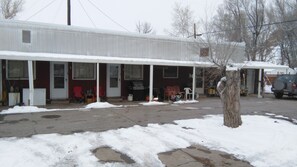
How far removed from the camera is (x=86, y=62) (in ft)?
40.0

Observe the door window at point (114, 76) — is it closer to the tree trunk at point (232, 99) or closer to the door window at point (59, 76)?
the door window at point (59, 76)

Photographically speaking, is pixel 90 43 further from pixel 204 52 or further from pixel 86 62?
pixel 204 52

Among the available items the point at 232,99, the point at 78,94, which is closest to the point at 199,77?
the point at 78,94

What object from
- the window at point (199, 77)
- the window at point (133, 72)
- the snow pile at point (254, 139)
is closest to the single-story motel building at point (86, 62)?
the window at point (133, 72)

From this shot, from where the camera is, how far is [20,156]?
5156 millimetres

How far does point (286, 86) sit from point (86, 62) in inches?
511

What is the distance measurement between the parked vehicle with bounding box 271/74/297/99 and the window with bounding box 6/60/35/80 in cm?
Answer: 1543

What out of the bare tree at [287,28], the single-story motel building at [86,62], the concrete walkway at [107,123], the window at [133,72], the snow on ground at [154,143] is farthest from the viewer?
the bare tree at [287,28]

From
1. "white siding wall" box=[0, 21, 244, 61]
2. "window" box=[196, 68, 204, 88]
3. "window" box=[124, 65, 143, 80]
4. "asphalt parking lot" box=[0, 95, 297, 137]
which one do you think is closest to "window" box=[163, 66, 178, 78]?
"white siding wall" box=[0, 21, 244, 61]

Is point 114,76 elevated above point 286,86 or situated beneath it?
elevated above

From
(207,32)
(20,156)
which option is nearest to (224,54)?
(207,32)

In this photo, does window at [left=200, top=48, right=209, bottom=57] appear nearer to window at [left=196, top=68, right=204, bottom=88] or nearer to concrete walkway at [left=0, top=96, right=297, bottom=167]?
window at [left=196, top=68, right=204, bottom=88]

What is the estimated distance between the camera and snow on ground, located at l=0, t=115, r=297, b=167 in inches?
206

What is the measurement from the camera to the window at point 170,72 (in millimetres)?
16502
